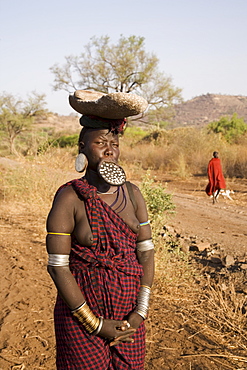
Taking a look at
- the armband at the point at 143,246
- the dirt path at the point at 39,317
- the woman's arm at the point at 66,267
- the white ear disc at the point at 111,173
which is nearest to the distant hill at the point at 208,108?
the dirt path at the point at 39,317

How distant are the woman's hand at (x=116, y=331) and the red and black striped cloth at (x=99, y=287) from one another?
0.11 feet

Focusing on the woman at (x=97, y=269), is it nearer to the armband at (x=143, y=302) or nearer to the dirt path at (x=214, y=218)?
the armband at (x=143, y=302)

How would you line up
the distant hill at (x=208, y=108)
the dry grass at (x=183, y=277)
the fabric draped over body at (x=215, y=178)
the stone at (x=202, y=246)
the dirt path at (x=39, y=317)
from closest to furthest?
the dirt path at (x=39, y=317)
the dry grass at (x=183, y=277)
the stone at (x=202, y=246)
the fabric draped over body at (x=215, y=178)
the distant hill at (x=208, y=108)

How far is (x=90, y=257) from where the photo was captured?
1.67 metres

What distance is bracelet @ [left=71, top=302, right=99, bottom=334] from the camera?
1.63 meters

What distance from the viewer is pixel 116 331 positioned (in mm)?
1671

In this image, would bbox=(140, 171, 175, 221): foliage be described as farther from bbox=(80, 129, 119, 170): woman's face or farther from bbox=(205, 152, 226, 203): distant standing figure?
bbox=(205, 152, 226, 203): distant standing figure

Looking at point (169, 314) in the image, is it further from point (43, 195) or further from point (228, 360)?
point (43, 195)

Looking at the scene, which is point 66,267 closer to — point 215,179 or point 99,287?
point 99,287

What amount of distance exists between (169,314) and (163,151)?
53.8 feet

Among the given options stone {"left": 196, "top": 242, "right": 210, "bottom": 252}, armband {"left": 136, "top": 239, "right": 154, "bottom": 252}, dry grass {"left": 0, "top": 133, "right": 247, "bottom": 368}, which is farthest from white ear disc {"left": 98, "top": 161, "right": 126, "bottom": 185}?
stone {"left": 196, "top": 242, "right": 210, "bottom": 252}

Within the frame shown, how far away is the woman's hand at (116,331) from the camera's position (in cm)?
165

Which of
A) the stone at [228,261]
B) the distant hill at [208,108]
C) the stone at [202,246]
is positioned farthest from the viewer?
the distant hill at [208,108]

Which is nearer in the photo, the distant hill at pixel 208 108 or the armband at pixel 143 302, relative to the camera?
the armband at pixel 143 302
